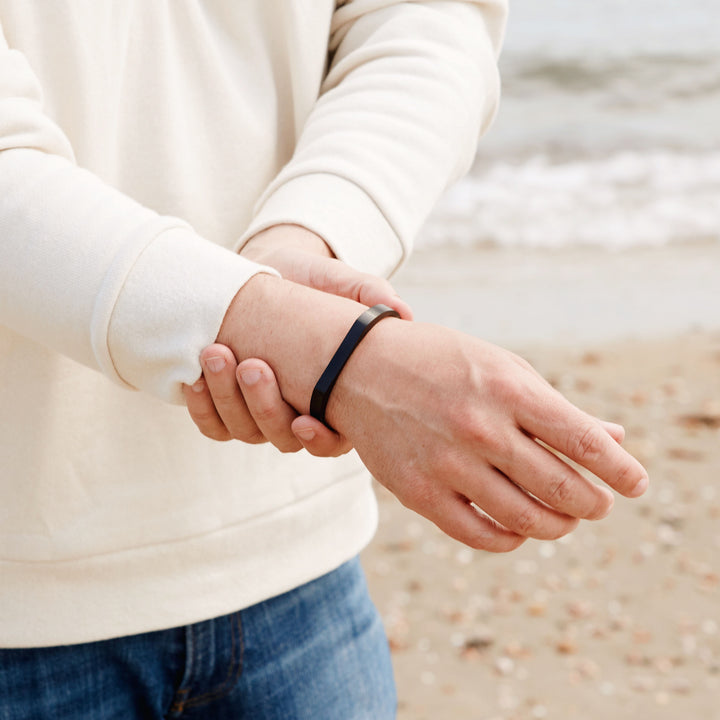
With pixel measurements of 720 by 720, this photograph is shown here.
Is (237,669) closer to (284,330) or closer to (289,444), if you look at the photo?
(289,444)

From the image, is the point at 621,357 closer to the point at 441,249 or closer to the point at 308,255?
the point at 441,249

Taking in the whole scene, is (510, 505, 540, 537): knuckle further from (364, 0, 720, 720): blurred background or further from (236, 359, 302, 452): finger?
(364, 0, 720, 720): blurred background

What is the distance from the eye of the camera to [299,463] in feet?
3.91

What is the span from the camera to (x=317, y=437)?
35.1 inches

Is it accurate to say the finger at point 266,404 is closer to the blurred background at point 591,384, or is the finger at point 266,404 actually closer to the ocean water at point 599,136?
→ the blurred background at point 591,384

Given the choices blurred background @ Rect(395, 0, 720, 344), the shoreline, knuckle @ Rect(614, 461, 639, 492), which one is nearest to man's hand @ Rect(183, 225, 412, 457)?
knuckle @ Rect(614, 461, 639, 492)

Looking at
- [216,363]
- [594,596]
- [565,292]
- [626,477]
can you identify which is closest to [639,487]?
[626,477]

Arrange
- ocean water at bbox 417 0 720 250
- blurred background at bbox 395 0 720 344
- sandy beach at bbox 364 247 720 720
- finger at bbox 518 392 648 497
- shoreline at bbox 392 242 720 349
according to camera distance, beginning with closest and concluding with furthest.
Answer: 1. finger at bbox 518 392 648 497
2. sandy beach at bbox 364 247 720 720
3. shoreline at bbox 392 242 720 349
4. blurred background at bbox 395 0 720 344
5. ocean water at bbox 417 0 720 250

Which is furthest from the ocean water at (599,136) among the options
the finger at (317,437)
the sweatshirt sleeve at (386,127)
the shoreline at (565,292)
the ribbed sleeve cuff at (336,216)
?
the finger at (317,437)

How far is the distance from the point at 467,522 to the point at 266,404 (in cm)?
22

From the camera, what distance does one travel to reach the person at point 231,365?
0.85 metres

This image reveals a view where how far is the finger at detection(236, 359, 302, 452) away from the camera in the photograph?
2.82ft

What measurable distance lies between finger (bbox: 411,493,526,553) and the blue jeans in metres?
0.44

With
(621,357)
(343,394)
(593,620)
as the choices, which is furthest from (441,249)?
(343,394)
